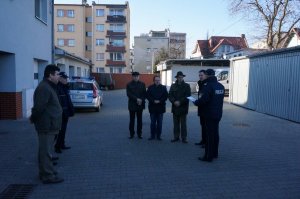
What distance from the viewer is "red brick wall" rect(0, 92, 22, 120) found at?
11.8 meters

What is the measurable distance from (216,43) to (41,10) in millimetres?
53487

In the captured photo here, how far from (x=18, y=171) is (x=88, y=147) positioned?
2248mm

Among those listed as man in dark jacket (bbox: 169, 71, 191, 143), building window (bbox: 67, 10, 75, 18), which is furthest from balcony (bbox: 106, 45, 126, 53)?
man in dark jacket (bbox: 169, 71, 191, 143)

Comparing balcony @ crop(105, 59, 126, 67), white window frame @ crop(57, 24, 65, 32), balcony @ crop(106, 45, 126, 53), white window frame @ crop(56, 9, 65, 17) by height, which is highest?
white window frame @ crop(56, 9, 65, 17)

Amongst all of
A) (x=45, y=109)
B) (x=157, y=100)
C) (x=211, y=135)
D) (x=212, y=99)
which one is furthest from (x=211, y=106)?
(x=45, y=109)

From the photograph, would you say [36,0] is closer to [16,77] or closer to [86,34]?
[16,77]

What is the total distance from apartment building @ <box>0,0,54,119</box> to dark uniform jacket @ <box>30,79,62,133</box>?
237 inches

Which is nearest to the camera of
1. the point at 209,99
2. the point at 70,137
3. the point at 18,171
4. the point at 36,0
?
the point at 18,171

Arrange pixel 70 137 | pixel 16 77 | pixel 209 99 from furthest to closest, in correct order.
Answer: pixel 16 77
pixel 70 137
pixel 209 99

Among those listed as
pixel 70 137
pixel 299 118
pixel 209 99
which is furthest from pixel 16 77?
pixel 299 118

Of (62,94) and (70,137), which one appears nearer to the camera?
(62,94)

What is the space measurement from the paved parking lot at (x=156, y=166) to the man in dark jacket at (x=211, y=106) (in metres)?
0.38

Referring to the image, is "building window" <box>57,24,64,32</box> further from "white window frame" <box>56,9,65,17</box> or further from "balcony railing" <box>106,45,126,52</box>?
"balcony railing" <box>106,45,126,52</box>

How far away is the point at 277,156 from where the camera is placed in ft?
24.8
